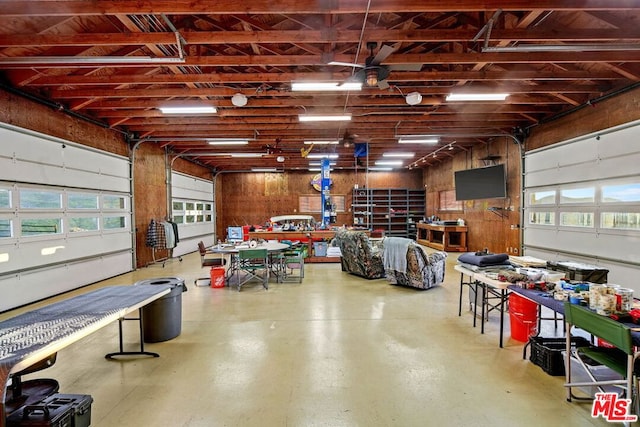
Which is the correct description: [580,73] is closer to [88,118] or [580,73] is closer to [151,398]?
[151,398]

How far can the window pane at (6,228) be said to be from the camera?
15.1ft

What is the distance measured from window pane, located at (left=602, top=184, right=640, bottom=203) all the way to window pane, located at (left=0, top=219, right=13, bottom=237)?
31.9ft

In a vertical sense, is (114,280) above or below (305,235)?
below

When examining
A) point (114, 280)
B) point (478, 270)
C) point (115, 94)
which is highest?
point (115, 94)

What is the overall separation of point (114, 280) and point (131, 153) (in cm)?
325

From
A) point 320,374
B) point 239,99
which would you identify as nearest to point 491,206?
point 239,99

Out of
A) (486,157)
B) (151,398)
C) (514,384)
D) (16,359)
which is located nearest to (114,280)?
(151,398)

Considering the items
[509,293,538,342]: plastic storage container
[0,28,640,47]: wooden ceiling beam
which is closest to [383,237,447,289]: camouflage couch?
[509,293,538,342]: plastic storage container

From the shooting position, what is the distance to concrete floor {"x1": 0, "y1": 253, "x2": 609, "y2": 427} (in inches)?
88.6

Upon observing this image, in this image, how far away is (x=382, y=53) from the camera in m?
3.68

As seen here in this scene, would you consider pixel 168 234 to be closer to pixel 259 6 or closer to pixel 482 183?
pixel 259 6

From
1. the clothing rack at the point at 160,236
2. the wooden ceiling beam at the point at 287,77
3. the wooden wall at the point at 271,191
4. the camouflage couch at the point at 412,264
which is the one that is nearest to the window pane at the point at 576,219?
the wooden ceiling beam at the point at 287,77

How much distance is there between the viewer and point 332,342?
11.4ft

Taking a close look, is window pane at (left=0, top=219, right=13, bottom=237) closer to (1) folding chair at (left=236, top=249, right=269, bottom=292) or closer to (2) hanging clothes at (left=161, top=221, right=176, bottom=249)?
(1) folding chair at (left=236, top=249, right=269, bottom=292)
